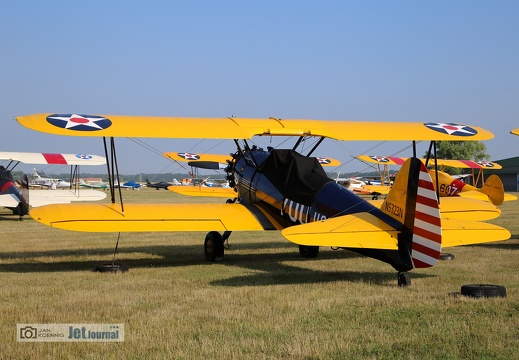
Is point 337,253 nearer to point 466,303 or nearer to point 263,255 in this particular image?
point 263,255

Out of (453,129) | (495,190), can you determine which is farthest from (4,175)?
(453,129)

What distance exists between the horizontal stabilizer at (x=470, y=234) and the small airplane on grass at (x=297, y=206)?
0.01 meters

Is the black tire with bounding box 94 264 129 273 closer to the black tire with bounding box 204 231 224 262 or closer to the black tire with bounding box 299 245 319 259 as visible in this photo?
the black tire with bounding box 204 231 224 262

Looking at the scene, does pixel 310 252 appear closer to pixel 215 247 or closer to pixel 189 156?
pixel 215 247

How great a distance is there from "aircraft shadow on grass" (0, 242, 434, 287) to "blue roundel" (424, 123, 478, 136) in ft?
8.58

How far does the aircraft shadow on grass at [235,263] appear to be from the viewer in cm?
865

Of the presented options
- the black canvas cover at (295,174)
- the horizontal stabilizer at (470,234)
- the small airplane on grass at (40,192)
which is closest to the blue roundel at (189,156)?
the small airplane on grass at (40,192)

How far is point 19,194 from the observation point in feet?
70.8

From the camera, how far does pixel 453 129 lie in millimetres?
11289

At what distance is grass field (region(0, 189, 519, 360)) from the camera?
5.02 m

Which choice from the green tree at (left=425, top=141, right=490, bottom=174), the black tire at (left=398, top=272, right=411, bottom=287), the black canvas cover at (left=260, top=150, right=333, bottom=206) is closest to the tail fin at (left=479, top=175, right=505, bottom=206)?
the black canvas cover at (left=260, top=150, right=333, bottom=206)

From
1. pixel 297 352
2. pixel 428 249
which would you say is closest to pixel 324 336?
pixel 297 352

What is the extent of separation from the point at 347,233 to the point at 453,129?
463 centimetres

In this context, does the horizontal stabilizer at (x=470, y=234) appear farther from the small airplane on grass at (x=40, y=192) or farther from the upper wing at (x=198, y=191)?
the small airplane on grass at (x=40, y=192)
